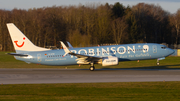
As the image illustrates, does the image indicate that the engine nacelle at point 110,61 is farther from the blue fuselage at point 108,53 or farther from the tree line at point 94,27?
the tree line at point 94,27

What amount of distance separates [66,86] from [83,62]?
1185cm

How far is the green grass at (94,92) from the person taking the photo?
13.9 metres

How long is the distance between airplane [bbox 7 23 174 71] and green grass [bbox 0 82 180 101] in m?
11.2

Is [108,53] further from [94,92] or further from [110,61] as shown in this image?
[94,92]

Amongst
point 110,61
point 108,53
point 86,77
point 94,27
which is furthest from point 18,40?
point 94,27

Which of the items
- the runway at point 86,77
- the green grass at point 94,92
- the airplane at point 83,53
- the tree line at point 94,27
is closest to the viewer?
the green grass at point 94,92

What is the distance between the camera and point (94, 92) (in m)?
15.7

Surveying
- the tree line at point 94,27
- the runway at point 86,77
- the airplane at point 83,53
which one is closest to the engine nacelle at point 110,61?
the airplane at point 83,53

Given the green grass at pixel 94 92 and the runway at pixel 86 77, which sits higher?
the green grass at pixel 94 92

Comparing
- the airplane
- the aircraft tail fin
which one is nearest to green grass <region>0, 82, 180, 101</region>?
the airplane

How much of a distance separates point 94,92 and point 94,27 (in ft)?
263

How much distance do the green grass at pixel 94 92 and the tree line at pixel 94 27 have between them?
6013cm

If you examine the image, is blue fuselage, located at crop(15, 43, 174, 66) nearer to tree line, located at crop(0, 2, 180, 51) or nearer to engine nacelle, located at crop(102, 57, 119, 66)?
engine nacelle, located at crop(102, 57, 119, 66)

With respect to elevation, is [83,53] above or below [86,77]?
above
